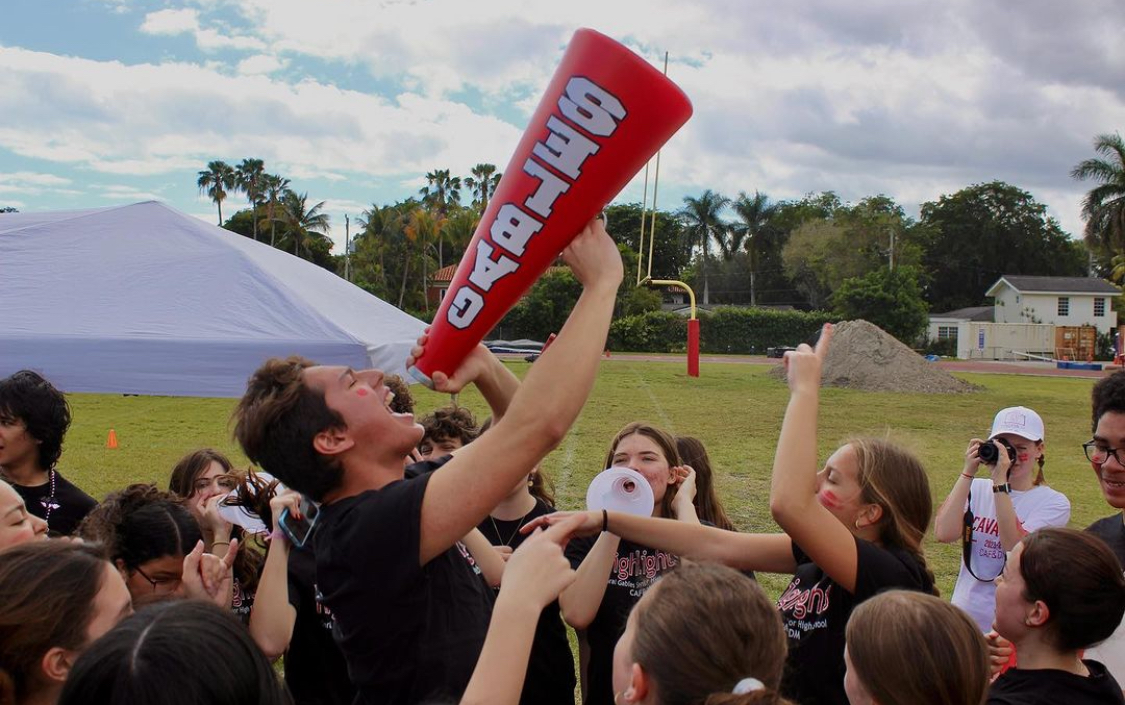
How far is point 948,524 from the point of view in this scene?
4602mm

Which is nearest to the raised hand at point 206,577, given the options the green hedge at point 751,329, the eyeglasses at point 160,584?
the eyeglasses at point 160,584

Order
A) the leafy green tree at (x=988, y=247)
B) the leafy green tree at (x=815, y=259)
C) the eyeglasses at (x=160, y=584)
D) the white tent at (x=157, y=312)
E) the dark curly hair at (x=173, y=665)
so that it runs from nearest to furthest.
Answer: the dark curly hair at (x=173, y=665)
the eyeglasses at (x=160, y=584)
the white tent at (x=157, y=312)
the leafy green tree at (x=815, y=259)
the leafy green tree at (x=988, y=247)

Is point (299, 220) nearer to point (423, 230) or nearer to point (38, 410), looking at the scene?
point (423, 230)

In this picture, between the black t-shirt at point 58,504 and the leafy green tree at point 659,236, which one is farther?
the leafy green tree at point 659,236

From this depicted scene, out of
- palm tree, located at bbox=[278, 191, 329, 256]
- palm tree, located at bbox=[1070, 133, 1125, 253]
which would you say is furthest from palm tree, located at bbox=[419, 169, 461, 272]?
palm tree, located at bbox=[1070, 133, 1125, 253]

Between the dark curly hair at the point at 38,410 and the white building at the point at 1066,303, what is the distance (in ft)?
217

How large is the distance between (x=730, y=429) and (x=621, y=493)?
1414 cm

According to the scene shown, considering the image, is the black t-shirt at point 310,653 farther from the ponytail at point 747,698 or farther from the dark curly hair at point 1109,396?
the dark curly hair at point 1109,396

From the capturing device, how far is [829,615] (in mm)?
2545

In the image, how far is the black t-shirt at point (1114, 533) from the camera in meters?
3.06

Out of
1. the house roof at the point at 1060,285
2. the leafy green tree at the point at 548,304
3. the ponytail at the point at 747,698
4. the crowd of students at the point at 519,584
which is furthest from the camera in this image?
the house roof at the point at 1060,285

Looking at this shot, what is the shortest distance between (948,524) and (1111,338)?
192ft

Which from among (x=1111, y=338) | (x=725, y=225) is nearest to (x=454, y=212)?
(x=725, y=225)

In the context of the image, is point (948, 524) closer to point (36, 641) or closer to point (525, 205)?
point (525, 205)
